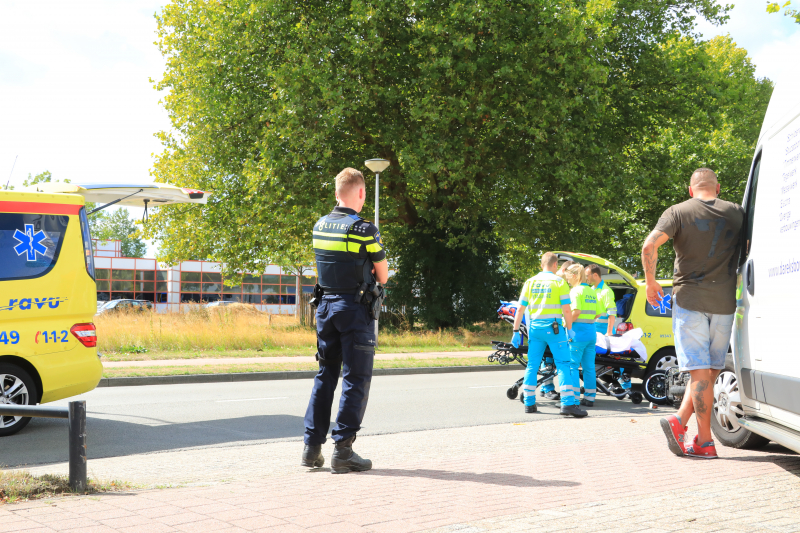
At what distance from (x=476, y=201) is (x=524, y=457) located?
18.8 m

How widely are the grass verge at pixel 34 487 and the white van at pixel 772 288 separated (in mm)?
4138

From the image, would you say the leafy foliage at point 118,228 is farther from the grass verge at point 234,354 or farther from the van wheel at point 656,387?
the van wheel at point 656,387

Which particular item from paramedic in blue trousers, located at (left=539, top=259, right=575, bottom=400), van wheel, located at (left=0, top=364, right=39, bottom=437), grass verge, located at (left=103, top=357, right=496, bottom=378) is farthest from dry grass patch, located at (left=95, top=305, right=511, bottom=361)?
paramedic in blue trousers, located at (left=539, top=259, right=575, bottom=400)

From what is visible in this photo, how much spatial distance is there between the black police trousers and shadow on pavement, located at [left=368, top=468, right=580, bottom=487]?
437 millimetres

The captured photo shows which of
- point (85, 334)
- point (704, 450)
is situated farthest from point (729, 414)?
point (85, 334)

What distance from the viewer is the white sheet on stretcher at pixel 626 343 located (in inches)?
386

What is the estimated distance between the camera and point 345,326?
512cm

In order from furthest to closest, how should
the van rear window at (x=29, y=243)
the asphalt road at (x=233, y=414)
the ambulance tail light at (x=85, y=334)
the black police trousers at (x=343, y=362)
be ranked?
the ambulance tail light at (x=85, y=334)
the van rear window at (x=29, y=243)
the asphalt road at (x=233, y=414)
the black police trousers at (x=343, y=362)

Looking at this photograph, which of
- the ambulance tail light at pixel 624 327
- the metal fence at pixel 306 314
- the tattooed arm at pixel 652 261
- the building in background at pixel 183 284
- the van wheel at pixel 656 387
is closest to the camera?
the tattooed arm at pixel 652 261

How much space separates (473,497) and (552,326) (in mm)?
4460

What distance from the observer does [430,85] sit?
830 inches

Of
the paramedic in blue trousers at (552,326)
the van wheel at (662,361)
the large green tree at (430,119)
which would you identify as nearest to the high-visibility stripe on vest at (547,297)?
the paramedic in blue trousers at (552,326)

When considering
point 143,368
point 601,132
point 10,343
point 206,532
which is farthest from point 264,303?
point 206,532

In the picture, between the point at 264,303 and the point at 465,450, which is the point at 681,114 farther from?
the point at 264,303
